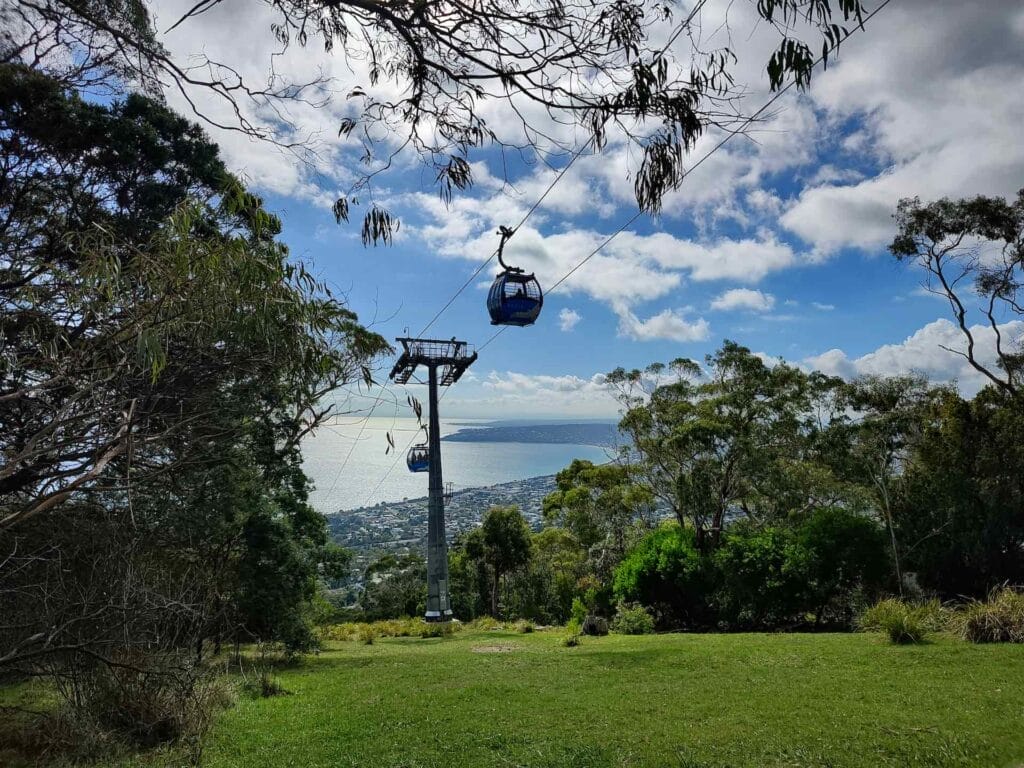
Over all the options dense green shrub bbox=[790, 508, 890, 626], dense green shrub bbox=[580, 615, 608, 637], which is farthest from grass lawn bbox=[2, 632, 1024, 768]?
dense green shrub bbox=[580, 615, 608, 637]

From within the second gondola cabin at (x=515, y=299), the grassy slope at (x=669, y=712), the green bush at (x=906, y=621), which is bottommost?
the grassy slope at (x=669, y=712)

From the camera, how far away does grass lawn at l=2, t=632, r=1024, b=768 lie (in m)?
4.78

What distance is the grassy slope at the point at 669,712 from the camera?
4777 mm

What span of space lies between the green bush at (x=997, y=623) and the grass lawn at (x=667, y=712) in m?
0.45

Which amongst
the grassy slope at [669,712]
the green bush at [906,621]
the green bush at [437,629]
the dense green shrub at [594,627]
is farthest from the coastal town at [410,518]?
the green bush at [906,621]

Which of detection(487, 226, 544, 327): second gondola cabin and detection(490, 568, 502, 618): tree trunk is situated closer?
detection(487, 226, 544, 327): second gondola cabin

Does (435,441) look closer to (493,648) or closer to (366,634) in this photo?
(366,634)

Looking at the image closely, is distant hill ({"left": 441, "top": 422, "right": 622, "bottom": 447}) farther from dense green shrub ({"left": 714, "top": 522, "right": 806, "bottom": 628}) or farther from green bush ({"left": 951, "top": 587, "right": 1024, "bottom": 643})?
green bush ({"left": 951, "top": 587, "right": 1024, "bottom": 643})

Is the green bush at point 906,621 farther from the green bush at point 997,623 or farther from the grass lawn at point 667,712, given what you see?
the green bush at point 997,623

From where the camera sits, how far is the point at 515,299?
8.42 meters

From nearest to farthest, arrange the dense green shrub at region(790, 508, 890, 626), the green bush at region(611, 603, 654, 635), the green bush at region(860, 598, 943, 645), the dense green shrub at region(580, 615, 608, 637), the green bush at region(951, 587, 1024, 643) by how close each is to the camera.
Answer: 1. the green bush at region(951, 587, 1024, 643)
2. the green bush at region(860, 598, 943, 645)
3. the dense green shrub at region(790, 508, 890, 626)
4. the dense green shrub at region(580, 615, 608, 637)
5. the green bush at region(611, 603, 654, 635)

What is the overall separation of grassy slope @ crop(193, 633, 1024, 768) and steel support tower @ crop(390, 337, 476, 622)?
9664 mm

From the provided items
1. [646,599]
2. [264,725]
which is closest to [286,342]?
[264,725]

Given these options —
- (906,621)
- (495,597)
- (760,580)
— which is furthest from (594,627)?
(495,597)
